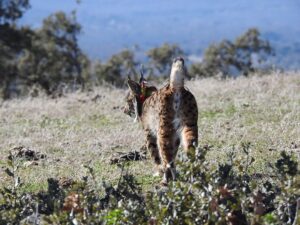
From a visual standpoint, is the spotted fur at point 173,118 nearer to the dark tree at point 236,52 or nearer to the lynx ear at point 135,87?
the lynx ear at point 135,87

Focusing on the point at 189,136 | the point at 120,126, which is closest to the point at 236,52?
the point at 120,126

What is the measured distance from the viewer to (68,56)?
47219mm

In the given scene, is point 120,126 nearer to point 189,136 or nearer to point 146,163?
point 146,163

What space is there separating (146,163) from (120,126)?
3394mm

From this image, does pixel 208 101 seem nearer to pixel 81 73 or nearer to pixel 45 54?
pixel 45 54

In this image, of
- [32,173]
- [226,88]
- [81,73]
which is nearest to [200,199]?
[32,173]

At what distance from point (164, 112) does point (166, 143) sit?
0.37 metres

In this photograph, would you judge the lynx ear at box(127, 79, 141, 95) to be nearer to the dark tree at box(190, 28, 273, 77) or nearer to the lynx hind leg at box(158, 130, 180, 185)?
the lynx hind leg at box(158, 130, 180, 185)

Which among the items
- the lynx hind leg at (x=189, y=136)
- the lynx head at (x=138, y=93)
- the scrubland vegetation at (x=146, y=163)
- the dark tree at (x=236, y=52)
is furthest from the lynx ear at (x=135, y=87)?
the dark tree at (x=236, y=52)

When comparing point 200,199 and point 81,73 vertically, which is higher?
Answer: point 200,199

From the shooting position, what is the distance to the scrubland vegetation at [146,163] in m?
5.39

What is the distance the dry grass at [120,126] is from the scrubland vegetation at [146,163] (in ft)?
0.07

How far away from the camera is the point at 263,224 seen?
4.95 meters

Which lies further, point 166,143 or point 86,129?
point 86,129
